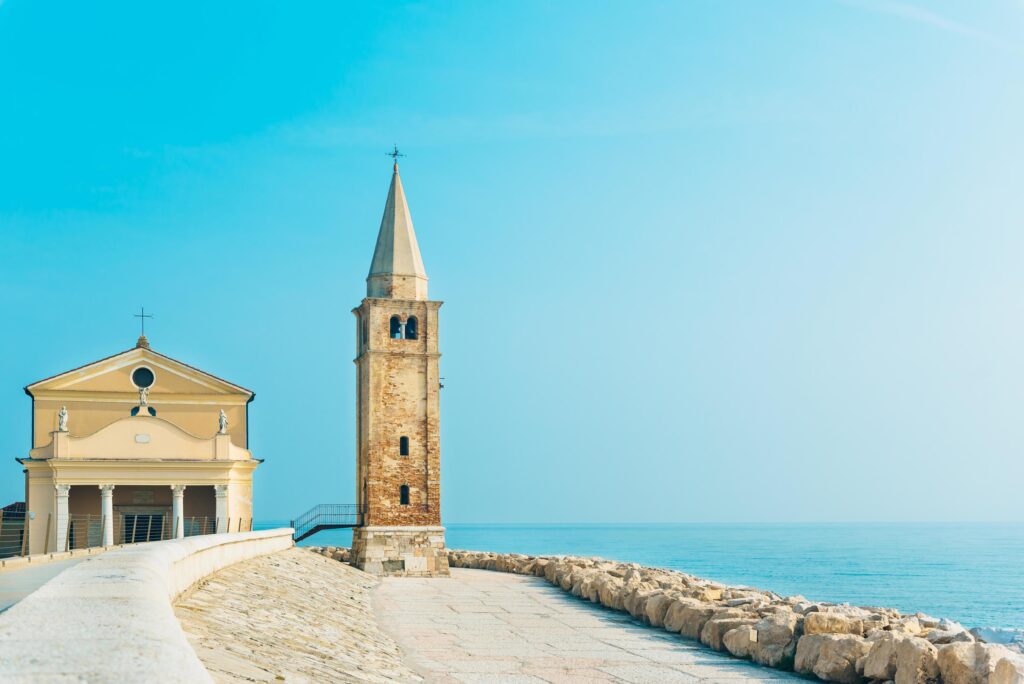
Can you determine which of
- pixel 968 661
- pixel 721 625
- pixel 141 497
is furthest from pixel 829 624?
pixel 141 497

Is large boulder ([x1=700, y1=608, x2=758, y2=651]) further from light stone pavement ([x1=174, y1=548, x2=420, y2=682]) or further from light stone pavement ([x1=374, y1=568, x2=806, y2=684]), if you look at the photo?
light stone pavement ([x1=174, y1=548, x2=420, y2=682])

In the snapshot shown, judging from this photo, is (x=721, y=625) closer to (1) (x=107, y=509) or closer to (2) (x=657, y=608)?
(2) (x=657, y=608)

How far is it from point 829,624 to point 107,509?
923 inches

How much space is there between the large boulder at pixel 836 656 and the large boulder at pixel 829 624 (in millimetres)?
647

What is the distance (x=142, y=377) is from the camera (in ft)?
118

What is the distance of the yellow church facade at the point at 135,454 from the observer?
31.9 metres

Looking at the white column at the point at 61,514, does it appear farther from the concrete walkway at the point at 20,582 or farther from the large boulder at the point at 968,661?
the large boulder at the point at 968,661

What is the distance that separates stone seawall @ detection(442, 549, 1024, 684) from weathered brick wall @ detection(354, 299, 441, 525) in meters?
13.8

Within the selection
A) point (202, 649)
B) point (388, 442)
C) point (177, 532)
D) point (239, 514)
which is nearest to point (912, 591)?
point (388, 442)

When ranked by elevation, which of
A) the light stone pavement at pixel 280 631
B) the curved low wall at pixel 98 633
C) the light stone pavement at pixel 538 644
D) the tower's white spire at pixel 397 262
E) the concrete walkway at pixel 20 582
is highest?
the tower's white spire at pixel 397 262

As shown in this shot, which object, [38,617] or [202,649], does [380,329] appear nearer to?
[202,649]

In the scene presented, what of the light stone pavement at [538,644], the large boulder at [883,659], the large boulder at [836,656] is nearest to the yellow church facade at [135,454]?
the light stone pavement at [538,644]

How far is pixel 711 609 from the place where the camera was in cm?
1691

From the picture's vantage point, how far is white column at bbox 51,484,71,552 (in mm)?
31016
